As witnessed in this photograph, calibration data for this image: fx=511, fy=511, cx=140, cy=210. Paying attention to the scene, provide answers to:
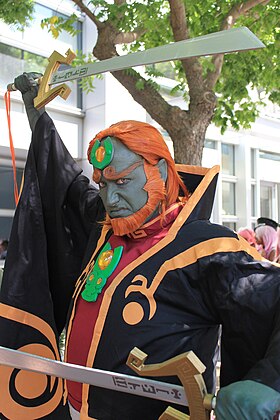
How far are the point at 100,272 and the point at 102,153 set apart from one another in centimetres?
37

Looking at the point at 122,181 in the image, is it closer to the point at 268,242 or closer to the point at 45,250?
the point at 45,250

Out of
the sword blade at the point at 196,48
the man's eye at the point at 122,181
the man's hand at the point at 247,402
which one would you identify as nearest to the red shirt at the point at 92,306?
the man's eye at the point at 122,181

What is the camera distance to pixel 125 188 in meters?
1.53

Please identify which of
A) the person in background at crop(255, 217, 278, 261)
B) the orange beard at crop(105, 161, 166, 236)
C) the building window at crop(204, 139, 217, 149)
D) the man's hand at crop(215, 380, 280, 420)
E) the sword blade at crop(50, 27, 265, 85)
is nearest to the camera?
the man's hand at crop(215, 380, 280, 420)

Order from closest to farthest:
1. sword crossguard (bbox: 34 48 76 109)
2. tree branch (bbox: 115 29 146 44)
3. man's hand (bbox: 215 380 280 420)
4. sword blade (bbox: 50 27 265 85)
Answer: man's hand (bbox: 215 380 280 420), sword blade (bbox: 50 27 265 85), sword crossguard (bbox: 34 48 76 109), tree branch (bbox: 115 29 146 44)

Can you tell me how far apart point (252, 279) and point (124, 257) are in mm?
415

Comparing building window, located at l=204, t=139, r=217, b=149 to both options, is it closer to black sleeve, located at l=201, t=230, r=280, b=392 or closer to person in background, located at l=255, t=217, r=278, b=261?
person in background, located at l=255, t=217, r=278, b=261

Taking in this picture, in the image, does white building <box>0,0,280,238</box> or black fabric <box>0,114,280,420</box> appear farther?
white building <box>0,0,280,238</box>

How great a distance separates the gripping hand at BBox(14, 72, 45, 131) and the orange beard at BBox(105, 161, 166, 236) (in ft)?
2.30

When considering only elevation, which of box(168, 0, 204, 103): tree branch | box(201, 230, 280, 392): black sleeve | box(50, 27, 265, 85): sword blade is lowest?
box(201, 230, 280, 392): black sleeve

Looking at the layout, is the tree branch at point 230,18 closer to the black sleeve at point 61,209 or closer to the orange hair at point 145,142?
the black sleeve at point 61,209

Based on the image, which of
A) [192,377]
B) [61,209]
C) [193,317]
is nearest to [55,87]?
[61,209]

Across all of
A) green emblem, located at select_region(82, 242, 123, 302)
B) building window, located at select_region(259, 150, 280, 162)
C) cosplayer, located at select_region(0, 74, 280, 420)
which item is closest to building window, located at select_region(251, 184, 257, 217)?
building window, located at select_region(259, 150, 280, 162)

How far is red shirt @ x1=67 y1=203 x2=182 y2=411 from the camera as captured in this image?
5.05 feet
